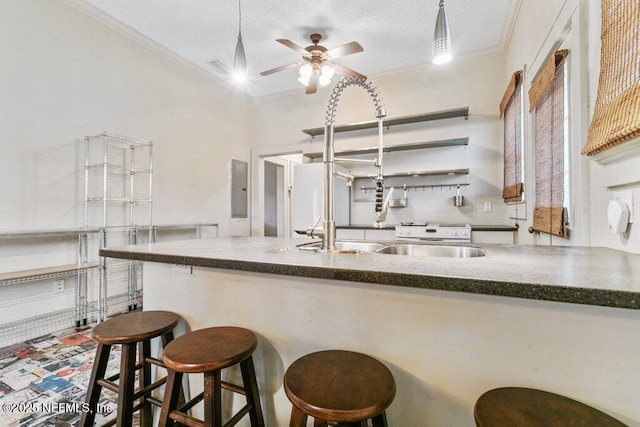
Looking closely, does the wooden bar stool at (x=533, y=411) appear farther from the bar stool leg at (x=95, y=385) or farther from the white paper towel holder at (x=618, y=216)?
the bar stool leg at (x=95, y=385)

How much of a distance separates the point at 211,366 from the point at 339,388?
1.40ft

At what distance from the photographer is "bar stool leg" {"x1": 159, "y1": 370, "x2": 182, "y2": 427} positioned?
1.02 m

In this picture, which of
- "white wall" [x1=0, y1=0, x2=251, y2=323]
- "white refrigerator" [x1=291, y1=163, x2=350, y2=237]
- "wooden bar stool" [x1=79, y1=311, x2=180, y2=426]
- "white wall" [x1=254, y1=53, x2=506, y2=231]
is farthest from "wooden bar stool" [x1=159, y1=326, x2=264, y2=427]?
"white wall" [x1=254, y1=53, x2=506, y2=231]

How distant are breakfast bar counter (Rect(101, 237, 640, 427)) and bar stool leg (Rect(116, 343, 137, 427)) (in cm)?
31

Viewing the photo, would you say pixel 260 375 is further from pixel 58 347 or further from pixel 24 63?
pixel 24 63

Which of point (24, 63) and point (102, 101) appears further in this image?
point (102, 101)

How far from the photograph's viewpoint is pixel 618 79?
1.02 meters

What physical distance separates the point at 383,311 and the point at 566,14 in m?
1.94

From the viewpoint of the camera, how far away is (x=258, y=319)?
1.20 metres

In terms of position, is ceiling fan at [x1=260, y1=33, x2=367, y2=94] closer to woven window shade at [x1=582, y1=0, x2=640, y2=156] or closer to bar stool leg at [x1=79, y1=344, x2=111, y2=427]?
woven window shade at [x1=582, y1=0, x2=640, y2=156]

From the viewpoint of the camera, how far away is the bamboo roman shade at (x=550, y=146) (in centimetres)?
168

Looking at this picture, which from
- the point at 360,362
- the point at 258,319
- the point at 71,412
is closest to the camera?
the point at 360,362

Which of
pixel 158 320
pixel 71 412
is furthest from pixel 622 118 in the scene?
pixel 71 412

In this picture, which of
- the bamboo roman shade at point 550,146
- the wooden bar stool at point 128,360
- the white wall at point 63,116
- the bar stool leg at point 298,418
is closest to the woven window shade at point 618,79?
the bamboo roman shade at point 550,146
